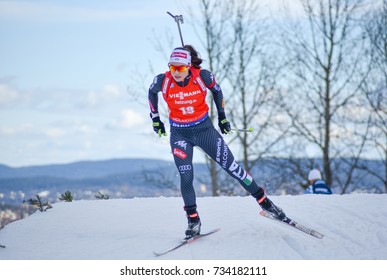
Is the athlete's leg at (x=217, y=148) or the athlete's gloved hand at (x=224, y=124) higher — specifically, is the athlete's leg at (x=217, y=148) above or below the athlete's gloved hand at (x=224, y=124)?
below

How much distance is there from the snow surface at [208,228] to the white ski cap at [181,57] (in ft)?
7.47

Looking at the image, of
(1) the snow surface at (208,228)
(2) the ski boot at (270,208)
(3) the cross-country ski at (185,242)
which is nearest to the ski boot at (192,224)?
(3) the cross-country ski at (185,242)

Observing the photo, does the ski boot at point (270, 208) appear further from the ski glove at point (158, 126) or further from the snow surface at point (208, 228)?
the ski glove at point (158, 126)

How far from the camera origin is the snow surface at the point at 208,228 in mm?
6020

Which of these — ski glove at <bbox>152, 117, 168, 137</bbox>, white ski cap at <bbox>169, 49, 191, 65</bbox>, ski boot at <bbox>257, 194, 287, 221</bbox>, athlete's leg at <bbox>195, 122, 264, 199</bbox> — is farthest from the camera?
ski glove at <bbox>152, 117, 168, 137</bbox>

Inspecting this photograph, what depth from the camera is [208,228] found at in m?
7.12

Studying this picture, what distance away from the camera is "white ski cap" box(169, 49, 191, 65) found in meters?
6.14

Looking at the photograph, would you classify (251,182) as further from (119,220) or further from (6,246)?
(6,246)

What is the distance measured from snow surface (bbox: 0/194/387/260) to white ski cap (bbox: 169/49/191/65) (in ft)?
7.47

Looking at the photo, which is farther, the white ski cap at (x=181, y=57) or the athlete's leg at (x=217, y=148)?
the athlete's leg at (x=217, y=148)

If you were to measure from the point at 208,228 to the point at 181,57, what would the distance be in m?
2.49

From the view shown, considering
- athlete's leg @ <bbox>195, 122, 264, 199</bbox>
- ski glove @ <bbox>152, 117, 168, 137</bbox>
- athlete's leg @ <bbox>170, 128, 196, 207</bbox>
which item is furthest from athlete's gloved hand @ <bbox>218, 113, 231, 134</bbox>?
ski glove @ <bbox>152, 117, 168, 137</bbox>

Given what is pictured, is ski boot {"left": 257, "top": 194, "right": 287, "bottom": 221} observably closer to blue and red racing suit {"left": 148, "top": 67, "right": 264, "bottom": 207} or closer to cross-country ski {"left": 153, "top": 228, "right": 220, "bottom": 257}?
blue and red racing suit {"left": 148, "top": 67, "right": 264, "bottom": 207}
